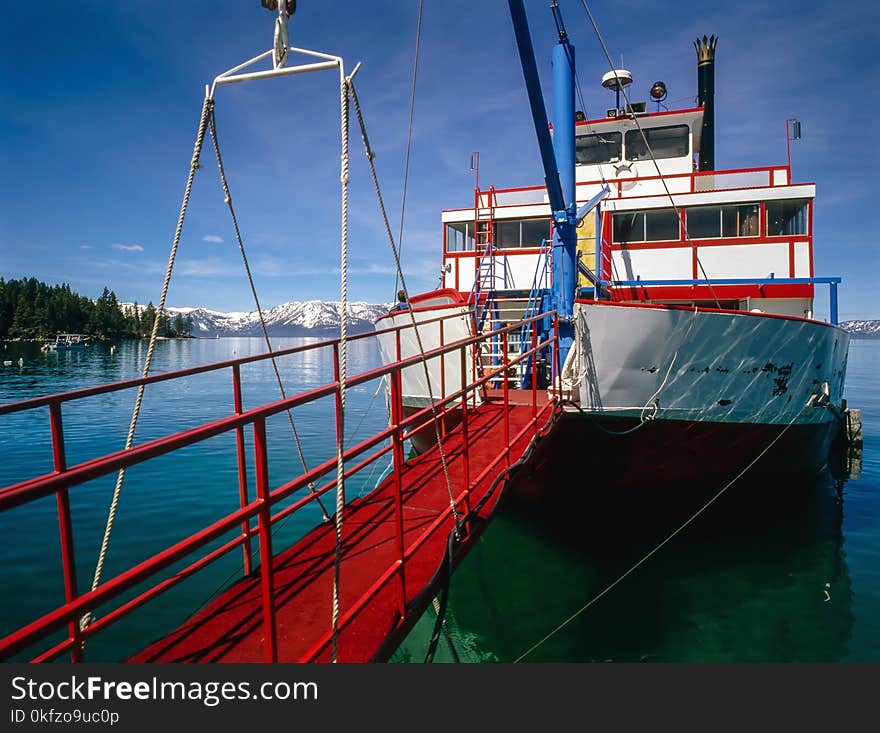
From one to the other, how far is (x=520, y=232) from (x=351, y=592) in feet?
36.1

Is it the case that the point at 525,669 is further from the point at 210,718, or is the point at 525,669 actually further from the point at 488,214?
the point at 488,214

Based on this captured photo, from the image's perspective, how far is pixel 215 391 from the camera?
2903cm

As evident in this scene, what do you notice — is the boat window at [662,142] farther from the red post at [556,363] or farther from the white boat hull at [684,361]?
the red post at [556,363]

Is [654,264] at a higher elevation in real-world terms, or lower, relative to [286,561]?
higher

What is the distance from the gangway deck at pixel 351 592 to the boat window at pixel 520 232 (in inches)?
345

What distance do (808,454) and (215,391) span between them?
27320 mm

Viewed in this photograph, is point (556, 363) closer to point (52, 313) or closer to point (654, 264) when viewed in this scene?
point (654, 264)

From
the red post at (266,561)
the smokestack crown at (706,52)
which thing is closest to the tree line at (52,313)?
the smokestack crown at (706,52)

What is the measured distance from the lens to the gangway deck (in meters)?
2.94

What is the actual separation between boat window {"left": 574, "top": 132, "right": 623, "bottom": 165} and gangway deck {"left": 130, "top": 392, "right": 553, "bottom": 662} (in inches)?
481

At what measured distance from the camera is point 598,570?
7.75 meters

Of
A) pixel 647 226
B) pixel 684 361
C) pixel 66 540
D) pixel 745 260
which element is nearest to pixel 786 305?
pixel 745 260

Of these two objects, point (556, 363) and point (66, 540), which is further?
point (556, 363)

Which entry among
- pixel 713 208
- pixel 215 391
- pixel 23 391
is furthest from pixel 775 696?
pixel 23 391
